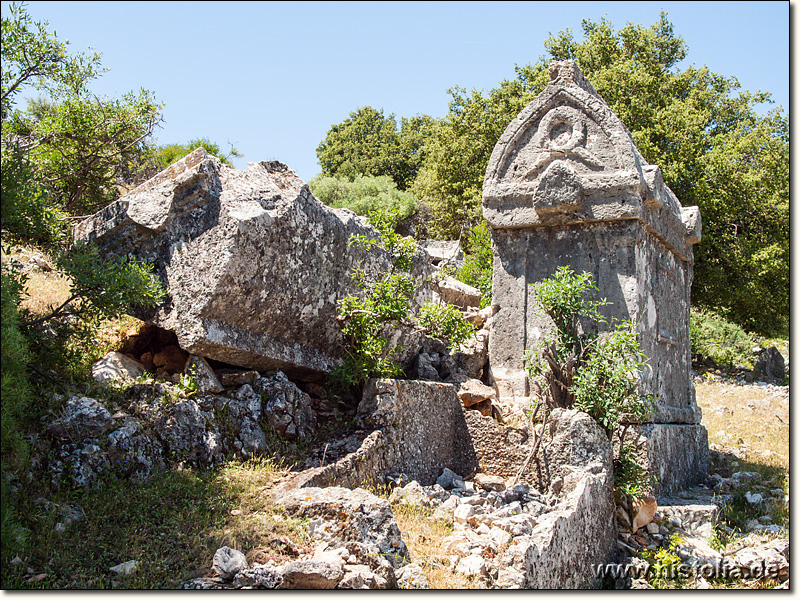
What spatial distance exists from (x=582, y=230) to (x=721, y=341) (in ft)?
49.4

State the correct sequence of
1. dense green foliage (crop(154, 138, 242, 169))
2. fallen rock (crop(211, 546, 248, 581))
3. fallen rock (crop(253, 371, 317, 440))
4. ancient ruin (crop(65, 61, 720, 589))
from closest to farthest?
fallen rock (crop(211, 546, 248, 581)) → ancient ruin (crop(65, 61, 720, 589)) → fallen rock (crop(253, 371, 317, 440)) → dense green foliage (crop(154, 138, 242, 169))

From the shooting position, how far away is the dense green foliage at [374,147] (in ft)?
104

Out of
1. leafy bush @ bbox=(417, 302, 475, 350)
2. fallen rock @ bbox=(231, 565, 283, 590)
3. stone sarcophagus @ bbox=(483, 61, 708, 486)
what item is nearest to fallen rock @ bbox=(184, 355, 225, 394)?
fallen rock @ bbox=(231, 565, 283, 590)

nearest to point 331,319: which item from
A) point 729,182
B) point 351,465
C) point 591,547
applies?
point 351,465

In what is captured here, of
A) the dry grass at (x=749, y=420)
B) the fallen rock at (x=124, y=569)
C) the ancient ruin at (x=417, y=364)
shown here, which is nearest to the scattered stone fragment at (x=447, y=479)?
the ancient ruin at (x=417, y=364)

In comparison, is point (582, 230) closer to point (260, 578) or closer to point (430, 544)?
point (430, 544)

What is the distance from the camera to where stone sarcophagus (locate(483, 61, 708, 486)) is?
623cm

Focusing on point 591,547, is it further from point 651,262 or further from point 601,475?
point 651,262

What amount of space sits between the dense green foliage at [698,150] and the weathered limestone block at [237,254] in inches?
513

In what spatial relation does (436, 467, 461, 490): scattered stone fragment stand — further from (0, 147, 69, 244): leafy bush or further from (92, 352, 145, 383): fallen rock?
(0, 147, 69, 244): leafy bush

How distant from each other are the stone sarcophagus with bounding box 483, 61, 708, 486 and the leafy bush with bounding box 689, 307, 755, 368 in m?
12.7

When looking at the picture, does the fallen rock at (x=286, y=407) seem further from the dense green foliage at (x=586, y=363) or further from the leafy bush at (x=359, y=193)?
the leafy bush at (x=359, y=193)

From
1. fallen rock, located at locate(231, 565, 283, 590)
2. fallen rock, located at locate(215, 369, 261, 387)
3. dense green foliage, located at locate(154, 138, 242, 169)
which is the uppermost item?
dense green foliage, located at locate(154, 138, 242, 169)

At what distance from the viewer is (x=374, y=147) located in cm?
3247
